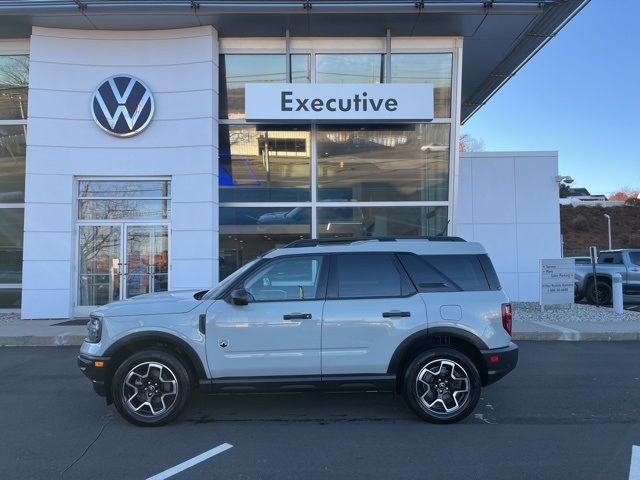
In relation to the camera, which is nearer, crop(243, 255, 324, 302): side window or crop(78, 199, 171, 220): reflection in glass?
crop(243, 255, 324, 302): side window

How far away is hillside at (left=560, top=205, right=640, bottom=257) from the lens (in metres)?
60.9

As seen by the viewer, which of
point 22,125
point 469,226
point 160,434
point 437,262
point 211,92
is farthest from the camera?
point 469,226

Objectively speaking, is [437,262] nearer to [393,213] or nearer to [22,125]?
[393,213]

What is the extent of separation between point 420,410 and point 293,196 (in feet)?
29.0

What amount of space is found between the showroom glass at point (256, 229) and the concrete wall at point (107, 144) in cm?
68

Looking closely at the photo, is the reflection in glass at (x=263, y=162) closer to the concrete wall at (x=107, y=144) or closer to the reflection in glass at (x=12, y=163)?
the concrete wall at (x=107, y=144)

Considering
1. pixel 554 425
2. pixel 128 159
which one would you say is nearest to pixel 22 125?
pixel 128 159

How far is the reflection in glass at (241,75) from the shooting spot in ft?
43.9

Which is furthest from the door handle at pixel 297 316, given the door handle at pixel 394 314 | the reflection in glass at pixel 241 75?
the reflection in glass at pixel 241 75

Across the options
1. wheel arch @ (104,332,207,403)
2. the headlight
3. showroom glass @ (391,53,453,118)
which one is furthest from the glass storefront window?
showroom glass @ (391,53,453,118)

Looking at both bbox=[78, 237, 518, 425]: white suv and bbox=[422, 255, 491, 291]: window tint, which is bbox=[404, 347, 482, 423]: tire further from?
bbox=[422, 255, 491, 291]: window tint

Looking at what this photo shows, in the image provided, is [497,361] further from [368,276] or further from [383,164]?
[383,164]

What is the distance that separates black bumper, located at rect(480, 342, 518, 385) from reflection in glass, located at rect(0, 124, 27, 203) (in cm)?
1252

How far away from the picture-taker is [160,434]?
517 centimetres
